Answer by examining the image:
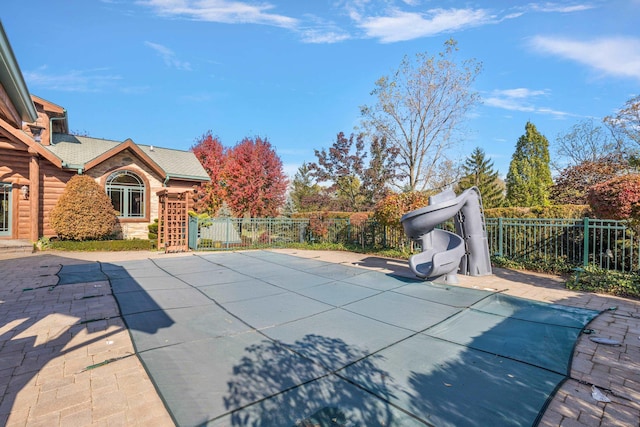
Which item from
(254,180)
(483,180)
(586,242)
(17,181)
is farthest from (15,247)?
(483,180)

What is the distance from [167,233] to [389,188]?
16.0 m

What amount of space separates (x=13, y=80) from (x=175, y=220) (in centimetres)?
1005

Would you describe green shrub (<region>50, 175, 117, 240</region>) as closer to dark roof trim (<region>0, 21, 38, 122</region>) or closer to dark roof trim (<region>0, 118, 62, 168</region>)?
dark roof trim (<region>0, 118, 62, 168</region>)

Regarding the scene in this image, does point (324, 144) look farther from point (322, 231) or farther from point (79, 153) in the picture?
point (79, 153)

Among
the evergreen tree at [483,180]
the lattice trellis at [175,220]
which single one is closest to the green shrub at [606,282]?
the lattice trellis at [175,220]

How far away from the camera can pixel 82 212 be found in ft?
38.0

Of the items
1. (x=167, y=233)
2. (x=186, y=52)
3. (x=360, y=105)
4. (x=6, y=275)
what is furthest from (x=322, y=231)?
(x=360, y=105)

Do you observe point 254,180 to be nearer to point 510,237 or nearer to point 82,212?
point 82,212

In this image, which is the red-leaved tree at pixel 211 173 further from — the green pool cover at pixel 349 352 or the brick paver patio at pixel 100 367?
the brick paver patio at pixel 100 367

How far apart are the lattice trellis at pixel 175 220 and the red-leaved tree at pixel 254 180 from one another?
158 inches

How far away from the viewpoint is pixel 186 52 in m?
11.4

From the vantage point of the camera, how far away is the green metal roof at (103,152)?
13.1 m

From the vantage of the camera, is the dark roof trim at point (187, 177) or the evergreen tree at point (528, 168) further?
the evergreen tree at point (528, 168)

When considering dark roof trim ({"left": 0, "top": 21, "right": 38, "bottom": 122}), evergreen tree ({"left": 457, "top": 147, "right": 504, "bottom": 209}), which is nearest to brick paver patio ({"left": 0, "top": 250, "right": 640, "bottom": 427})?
dark roof trim ({"left": 0, "top": 21, "right": 38, "bottom": 122})
